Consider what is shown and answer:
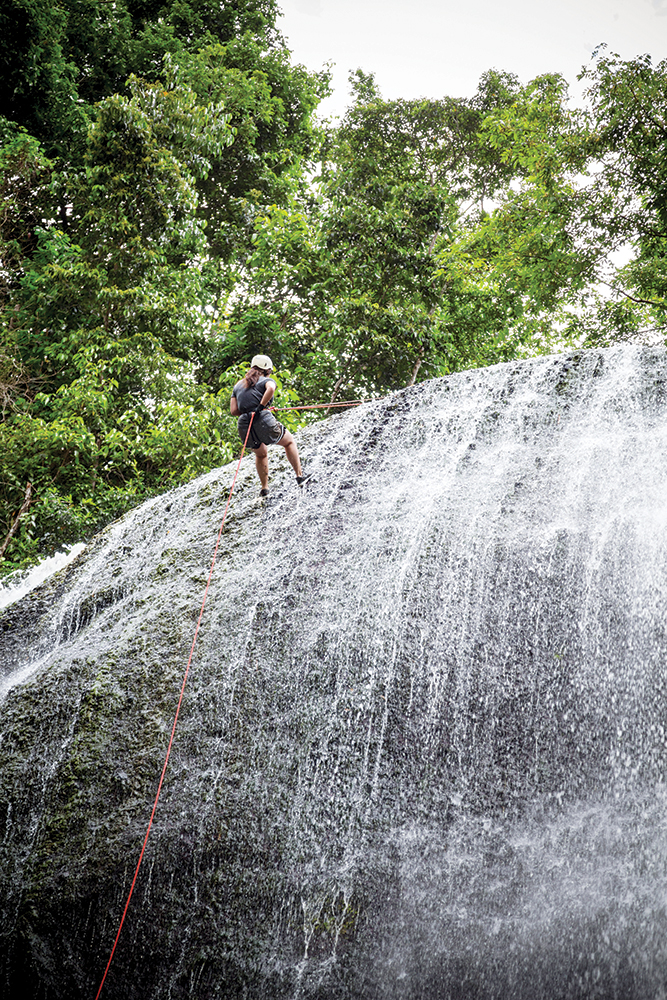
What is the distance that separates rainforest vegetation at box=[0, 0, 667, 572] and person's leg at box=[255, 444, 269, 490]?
6.05 metres

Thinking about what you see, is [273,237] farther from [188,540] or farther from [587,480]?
[587,480]

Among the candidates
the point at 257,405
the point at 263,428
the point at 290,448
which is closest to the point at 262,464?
the point at 290,448

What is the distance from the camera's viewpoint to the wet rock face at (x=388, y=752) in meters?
4.83

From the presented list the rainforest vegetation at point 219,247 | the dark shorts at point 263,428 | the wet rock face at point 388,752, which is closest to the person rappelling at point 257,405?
the dark shorts at point 263,428

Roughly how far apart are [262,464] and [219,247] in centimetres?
1346

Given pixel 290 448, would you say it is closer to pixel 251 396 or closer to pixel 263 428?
pixel 263 428

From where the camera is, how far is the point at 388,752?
5324mm

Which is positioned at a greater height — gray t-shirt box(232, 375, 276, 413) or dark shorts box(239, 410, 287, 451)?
gray t-shirt box(232, 375, 276, 413)

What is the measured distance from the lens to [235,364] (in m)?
16.7

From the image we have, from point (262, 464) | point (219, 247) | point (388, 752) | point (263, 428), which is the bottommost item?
point (388, 752)

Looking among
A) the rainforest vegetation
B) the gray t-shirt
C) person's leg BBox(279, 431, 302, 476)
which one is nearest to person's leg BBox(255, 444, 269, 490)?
person's leg BBox(279, 431, 302, 476)

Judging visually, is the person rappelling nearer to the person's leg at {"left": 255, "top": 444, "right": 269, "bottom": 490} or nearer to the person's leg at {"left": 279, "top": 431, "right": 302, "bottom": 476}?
the person's leg at {"left": 279, "top": 431, "right": 302, "bottom": 476}

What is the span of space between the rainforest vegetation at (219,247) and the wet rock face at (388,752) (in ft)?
21.3

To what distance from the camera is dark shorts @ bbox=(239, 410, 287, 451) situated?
632 cm
